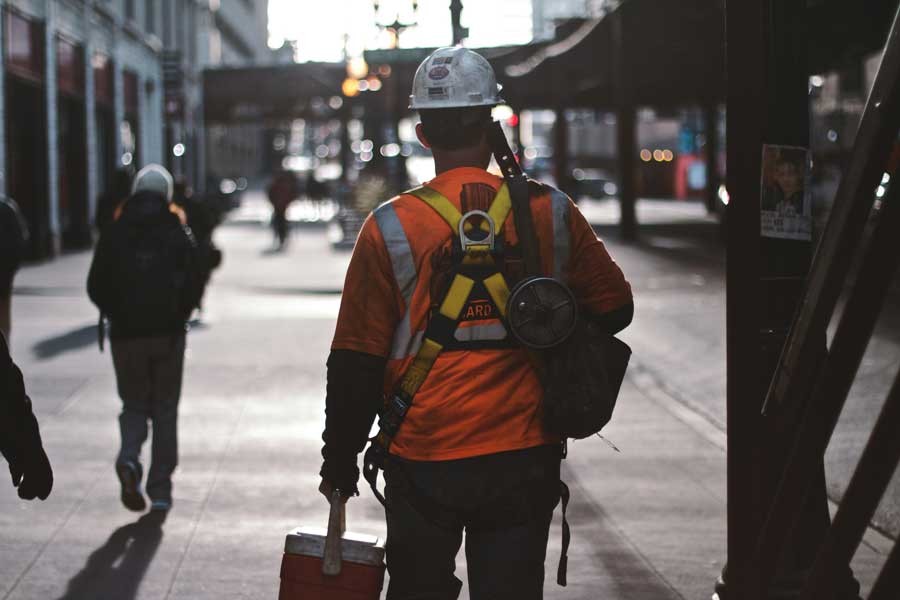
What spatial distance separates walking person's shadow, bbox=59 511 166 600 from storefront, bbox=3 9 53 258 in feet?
65.1

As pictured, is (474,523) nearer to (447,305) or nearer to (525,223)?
(447,305)

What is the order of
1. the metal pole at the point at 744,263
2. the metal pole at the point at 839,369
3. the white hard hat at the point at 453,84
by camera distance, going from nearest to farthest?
the metal pole at the point at 839,369
the white hard hat at the point at 453,84
the metal pole at the point at 744,263

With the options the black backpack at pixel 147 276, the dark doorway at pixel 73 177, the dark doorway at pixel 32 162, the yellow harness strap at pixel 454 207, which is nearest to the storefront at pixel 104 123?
the dark doorway at pixel 73 177

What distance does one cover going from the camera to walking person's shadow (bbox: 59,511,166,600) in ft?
19.7

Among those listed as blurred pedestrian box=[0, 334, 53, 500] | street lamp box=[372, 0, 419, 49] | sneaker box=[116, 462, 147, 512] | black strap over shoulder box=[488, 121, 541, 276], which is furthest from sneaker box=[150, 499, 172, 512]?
street lamp box=[372, 0, 419, 49]

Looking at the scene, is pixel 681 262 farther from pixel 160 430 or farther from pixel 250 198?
pixel 250 198

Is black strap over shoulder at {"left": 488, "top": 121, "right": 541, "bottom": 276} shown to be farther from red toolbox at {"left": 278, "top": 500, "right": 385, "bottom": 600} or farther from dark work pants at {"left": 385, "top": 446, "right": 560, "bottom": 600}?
red toolbox at {"left": 278, "top": 500, "right": 385, "bottom": 600}

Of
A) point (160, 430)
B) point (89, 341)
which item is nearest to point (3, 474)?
point (160, 430)

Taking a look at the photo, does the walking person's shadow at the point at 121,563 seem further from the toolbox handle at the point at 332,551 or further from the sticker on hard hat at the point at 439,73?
the sticker on hard hat at the point at 439,73

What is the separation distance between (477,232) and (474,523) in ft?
2.39

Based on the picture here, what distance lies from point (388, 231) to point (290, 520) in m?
3.97

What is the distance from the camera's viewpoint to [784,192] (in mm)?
5230

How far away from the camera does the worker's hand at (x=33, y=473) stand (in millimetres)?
3949

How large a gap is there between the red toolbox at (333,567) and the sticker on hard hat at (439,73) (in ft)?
3.72
